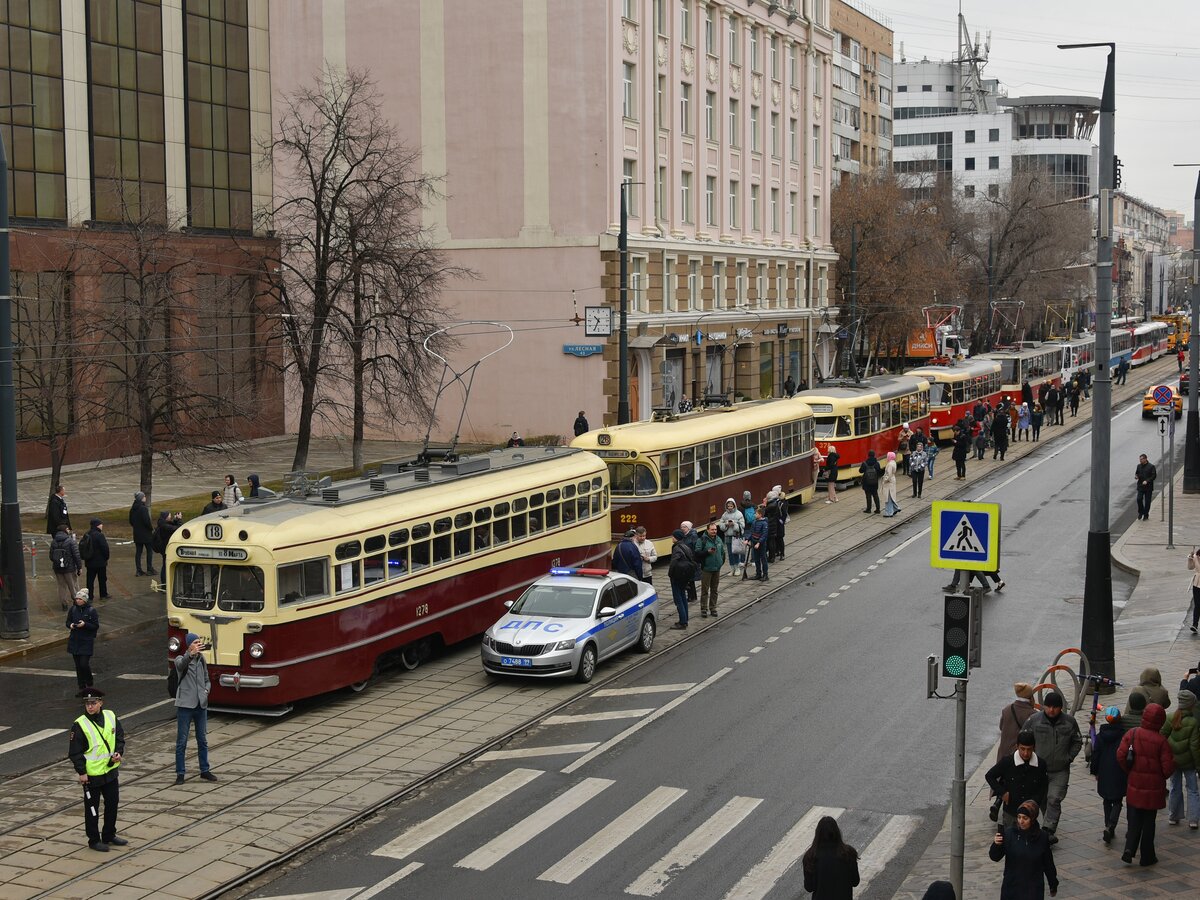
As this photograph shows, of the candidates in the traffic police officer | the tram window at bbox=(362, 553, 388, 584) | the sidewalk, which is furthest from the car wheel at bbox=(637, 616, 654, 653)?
the traffic police officer

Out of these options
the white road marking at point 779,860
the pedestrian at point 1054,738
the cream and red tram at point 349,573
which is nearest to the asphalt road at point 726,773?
the white road marking at point 779,860

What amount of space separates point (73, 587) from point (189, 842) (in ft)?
40.8

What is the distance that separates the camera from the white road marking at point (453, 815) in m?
14.1

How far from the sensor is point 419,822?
1491 centimetres

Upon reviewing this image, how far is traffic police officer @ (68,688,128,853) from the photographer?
13.8 m

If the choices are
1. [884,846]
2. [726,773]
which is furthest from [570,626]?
[884,846]

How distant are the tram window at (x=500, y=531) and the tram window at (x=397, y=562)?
108 inches

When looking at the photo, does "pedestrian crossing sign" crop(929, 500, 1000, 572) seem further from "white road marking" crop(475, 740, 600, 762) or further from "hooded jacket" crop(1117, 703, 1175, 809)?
"white road marking" crop(475, 740, 600, 762)

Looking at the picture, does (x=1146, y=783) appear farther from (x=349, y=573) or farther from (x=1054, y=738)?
(x=349, y=573)

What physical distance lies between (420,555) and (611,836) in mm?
7750

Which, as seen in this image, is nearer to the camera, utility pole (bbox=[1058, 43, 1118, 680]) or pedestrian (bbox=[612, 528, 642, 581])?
utility pole (bbox=[1058, 43, 1118, 680])

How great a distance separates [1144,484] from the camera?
35844mm

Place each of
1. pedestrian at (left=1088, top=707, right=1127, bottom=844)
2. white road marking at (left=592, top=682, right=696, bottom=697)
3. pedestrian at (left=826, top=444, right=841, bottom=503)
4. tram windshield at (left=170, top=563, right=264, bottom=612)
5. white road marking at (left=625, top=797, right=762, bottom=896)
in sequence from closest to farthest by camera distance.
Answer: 1. white road marking at (left=625, top=797, right=762, bottom=896)
2. pedestrian at (left=1088, top=707, right=1127, bottom=844)
3. tram windshield at (left=170, top=563, right=264, bottom=612)
4. white road marking at (left=592, top=682, right=696, bottom=697)
5. pedestrian at (left=826, top=444, right=841, bottom=503)

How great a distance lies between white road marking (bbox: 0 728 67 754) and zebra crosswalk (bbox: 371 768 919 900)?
5.99m
